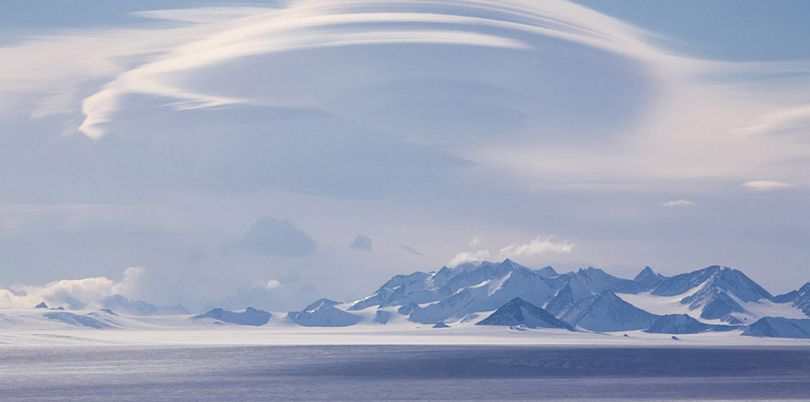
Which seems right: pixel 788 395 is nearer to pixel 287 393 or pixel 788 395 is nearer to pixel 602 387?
pixel 602 387

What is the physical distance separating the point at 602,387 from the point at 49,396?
69916 mm

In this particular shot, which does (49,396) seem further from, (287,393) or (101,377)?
(101,377)

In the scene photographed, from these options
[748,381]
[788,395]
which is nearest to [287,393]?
[788,395]

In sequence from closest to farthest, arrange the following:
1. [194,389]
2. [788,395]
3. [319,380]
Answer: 1. [788,395]
2. [194,389]
3. [319,380]

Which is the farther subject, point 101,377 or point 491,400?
point 101,377

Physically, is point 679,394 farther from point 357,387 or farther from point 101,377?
point 101,377

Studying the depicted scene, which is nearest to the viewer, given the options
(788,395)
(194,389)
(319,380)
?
(788,395)

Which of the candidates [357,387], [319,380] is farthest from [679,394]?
[319,380]

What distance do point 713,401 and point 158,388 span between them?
69.6 meters

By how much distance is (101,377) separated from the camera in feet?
641

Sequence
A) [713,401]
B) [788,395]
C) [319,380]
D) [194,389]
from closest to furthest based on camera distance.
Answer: [713,401] → [788,395] → [194,389] → [319,380]

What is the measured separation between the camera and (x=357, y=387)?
171125mm

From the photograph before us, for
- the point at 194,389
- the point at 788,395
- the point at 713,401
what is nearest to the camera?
the point at 713,401

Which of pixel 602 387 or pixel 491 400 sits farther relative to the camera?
pixel 602 387
